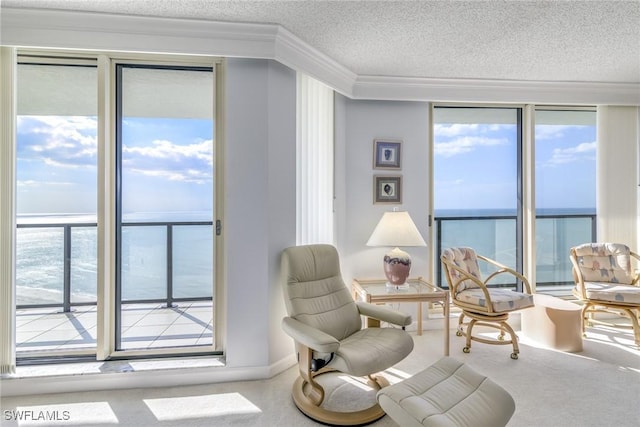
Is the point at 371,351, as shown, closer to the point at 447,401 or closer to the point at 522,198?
the point at 447,401

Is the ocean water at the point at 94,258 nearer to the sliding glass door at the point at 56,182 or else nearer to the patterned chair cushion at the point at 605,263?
the sliding glass door at the point at 56,182

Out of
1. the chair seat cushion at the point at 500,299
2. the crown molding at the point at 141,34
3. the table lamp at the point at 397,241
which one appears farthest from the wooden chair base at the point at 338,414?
the crown molding at the point at 141,34

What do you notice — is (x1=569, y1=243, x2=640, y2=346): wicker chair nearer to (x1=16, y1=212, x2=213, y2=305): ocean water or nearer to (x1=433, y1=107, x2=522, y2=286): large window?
(x1=433, y1=107, x2=522, y2=286): large window

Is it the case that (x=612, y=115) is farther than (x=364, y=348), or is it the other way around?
(x=612, y=115)

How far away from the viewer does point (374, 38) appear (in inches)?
99.0

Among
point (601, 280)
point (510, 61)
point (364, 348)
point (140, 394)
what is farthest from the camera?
point (601, 280)

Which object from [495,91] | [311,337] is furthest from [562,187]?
[311,337]

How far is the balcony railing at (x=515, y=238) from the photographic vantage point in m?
3.75

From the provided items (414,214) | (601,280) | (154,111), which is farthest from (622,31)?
(154,111)

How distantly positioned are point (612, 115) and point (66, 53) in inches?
222

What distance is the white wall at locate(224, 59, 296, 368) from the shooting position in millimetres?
2471

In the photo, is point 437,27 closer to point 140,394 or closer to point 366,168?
point 366,168

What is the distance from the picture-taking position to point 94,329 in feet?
9.05

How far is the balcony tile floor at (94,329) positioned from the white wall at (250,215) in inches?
21.1
